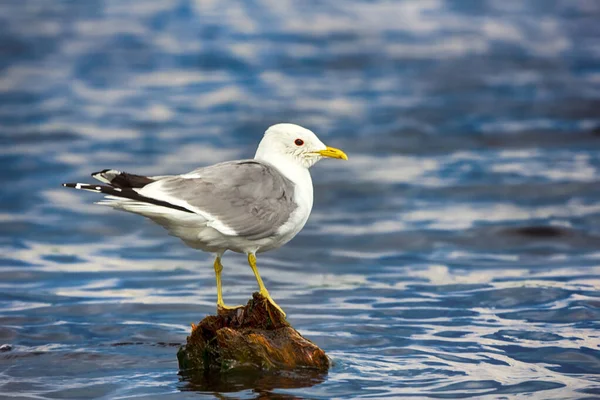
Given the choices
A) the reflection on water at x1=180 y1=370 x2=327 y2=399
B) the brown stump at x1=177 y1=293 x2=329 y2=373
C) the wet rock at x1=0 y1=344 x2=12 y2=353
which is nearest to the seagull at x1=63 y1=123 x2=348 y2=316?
the brown stump at x1=177 y1=293 x2=329 y2=373

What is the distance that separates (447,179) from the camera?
17.2m

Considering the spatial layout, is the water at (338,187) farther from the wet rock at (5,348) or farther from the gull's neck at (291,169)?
the gull's neck at (291,169)

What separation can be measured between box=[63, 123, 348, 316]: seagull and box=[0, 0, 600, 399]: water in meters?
1.11

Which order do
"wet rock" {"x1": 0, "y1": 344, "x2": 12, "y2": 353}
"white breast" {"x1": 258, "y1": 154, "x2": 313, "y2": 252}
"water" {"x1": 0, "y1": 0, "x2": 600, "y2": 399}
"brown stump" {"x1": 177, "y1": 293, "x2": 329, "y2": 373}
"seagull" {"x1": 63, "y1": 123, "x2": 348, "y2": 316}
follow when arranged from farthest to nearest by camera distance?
"wet rock" {"x1": 0, "y1": 344, "x2": 12, "y2": 353}, "water" {"x1": 0, "y1": 0, "x2": 600, "y2": 399}, "brown stump" {"x1": 177, "y1": 293, "x2": 329, "y2": 373}, "white breast" {"x1": 258, "y1": 154, "x2": 313, "y2": 252}, "seagull" {"x1": 63, "y1": 123, "x2": 348, "y2": 316}

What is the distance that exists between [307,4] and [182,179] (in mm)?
23173

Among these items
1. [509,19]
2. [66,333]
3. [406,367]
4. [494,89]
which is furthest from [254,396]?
[509,19]

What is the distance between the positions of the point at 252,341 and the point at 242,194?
3.56ft

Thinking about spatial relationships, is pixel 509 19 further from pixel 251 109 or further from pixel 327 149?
pixel 327 149

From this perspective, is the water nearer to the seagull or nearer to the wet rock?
the wet rock

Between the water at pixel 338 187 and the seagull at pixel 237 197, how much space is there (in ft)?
3.65

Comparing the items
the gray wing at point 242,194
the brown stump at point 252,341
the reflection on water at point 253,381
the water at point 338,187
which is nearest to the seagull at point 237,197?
the gray wing at point 242,194

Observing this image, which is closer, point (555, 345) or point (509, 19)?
point (555, 345)

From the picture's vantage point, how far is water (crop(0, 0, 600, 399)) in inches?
340

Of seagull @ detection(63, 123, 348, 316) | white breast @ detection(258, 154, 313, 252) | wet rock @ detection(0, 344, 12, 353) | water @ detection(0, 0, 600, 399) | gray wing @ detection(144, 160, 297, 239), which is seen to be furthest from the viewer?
wet rock @ detection(0, 344, 12, 353)
